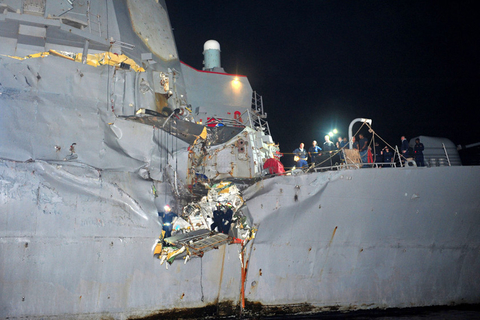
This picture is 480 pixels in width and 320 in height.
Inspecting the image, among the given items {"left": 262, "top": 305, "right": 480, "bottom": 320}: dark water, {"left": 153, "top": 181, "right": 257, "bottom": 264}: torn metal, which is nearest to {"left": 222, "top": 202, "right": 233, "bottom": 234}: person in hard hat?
{"left": 153, "top": 181, "right": 257, "bottom": 264}: torn metal

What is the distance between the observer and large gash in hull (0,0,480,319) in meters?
6.08

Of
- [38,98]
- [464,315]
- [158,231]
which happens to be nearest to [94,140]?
[38,98]

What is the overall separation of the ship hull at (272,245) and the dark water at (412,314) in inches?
6.2

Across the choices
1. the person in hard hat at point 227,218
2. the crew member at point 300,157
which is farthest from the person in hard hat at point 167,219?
the crew member at point 300,157

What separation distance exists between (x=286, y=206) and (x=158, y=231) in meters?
2.87

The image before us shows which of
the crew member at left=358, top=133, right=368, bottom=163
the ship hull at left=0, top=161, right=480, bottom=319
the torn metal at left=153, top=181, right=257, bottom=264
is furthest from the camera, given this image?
the crew member at left=358, top=133, right=368, bottom=163

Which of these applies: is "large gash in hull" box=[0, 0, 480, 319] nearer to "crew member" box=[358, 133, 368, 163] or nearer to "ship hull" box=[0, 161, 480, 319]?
"ship hull" box=[0, 161, 480, 319]

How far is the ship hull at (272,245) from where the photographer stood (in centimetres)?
601

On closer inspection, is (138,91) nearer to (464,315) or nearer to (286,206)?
(286,206)

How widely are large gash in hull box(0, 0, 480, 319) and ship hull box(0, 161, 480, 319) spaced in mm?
23

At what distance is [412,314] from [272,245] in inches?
136

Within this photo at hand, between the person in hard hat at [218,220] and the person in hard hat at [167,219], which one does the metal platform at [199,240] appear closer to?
the person in hard hat at [167,219]

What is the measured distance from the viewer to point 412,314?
7215 millimetres

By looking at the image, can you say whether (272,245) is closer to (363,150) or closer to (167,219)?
(167,219)
